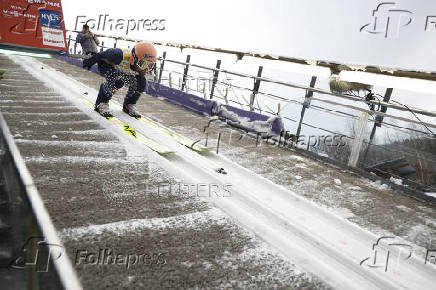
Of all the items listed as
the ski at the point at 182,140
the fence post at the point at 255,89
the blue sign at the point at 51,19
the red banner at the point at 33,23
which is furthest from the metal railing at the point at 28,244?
the blue sign at the point at 51,19

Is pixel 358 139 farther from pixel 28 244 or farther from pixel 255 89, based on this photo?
pixel 28 244

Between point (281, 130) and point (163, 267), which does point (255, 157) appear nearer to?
point (281, 130)

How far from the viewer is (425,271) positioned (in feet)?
7.41

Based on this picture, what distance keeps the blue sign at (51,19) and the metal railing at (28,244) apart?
1292cm

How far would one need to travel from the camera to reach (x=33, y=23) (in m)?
12.0

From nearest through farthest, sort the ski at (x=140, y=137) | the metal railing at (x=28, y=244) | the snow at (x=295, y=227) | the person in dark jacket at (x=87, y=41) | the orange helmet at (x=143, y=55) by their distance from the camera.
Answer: the metal railing at (x=28, y=244), the snow at (x=295, y=227), the ski at (x=140, y=137), the orange helmet at (x=143, y=55), the person in dark jacket at (x=87, y=41)

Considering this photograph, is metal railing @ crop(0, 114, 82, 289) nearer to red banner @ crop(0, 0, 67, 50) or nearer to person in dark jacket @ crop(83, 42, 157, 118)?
person in dark jacket @ crop(83, 42, 157, 118)

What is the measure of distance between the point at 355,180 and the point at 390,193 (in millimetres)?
478

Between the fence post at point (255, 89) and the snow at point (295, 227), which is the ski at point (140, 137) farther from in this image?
the fence post at point (255, 89)

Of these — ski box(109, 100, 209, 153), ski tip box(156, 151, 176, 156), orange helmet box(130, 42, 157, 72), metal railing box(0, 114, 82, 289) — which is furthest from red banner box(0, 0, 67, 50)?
metal railing box(0, 114, 82, 289)

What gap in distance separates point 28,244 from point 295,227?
2.10 meters

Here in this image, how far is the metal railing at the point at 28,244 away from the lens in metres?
1.61

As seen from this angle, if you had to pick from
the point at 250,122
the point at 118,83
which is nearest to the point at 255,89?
the point at 250,122

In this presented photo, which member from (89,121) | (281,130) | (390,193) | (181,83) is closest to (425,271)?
(390,193)
